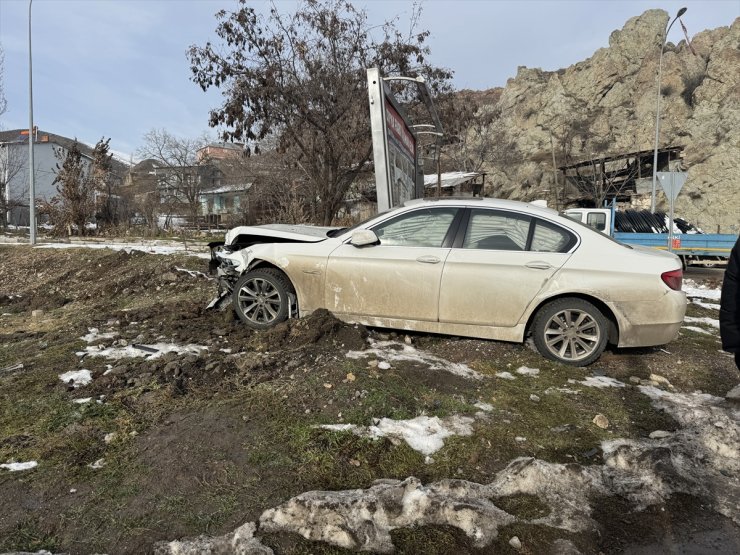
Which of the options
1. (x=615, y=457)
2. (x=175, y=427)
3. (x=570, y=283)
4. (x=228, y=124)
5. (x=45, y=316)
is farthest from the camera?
(x=228, y=124)

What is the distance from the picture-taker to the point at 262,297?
5.43m

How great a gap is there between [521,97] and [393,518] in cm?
6657

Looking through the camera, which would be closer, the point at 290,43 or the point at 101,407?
the point at 101,407

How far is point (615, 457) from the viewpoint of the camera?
3053mm

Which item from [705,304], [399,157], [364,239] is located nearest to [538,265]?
[364,239]

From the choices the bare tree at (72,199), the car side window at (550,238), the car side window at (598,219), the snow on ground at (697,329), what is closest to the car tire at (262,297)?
the car side window at (550,238)

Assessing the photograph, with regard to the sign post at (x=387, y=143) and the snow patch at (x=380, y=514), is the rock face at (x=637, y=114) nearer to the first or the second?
the sign post at (x=387, y=143)

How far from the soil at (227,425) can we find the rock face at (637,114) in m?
36.4

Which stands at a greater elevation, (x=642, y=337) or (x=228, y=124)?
(x=228, y=124)

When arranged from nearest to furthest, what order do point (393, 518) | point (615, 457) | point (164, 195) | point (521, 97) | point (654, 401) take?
point (393, 518)
point (615, 457)
point (654, 401)
point (164, 195)
point (521, 97)

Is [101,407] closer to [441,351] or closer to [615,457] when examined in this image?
[441,351]

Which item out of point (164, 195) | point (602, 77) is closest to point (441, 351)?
point (164, 195)

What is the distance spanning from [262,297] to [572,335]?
332cm

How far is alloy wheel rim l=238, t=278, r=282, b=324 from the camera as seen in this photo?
5410mm
